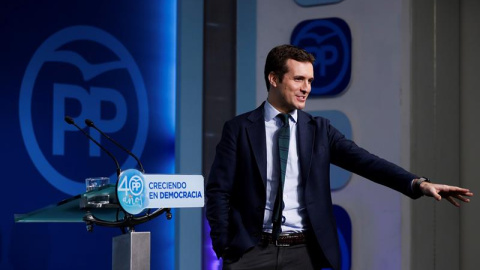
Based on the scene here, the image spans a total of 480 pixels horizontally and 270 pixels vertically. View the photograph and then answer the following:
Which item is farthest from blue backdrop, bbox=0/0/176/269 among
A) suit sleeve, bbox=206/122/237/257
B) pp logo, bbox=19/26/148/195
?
suit sleeve, bbox=206/122/237/257

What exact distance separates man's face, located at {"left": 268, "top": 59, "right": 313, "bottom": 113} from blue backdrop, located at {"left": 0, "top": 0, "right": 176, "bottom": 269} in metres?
2.50

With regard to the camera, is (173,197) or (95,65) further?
(95,65)

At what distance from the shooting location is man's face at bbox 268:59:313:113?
3125 millimetres

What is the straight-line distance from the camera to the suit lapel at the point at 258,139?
9.98ft

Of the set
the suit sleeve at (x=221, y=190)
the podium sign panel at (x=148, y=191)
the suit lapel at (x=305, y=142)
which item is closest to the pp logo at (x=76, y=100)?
the suit sleeve at (x=221, y=190)

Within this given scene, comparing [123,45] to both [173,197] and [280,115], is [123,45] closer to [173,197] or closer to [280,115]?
[280,115]

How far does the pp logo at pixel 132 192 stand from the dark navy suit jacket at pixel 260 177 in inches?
21.5

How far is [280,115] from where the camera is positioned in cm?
315

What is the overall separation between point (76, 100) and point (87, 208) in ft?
7.97

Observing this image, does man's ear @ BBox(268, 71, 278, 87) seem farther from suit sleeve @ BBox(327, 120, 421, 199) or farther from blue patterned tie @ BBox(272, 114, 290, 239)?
suit sleeve @ BBox(327, 120, 421, 199)

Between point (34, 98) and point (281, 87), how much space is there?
2.54 metres

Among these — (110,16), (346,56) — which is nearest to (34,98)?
(110,16)

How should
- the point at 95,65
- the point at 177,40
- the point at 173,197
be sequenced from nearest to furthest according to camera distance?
the point at 173,197
the point at 95,65
the point at 177,40

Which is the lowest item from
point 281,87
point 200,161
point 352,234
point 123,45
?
point 352,234
